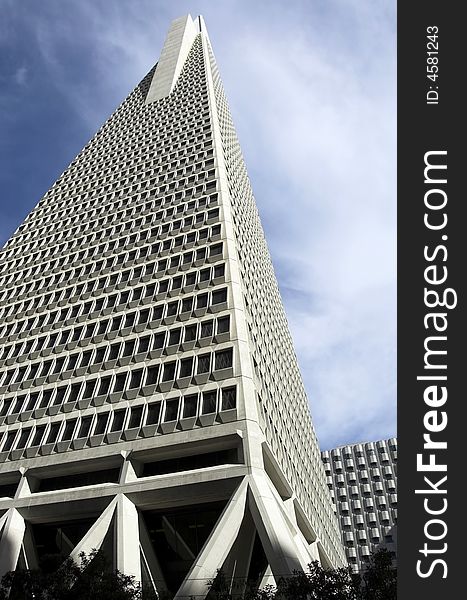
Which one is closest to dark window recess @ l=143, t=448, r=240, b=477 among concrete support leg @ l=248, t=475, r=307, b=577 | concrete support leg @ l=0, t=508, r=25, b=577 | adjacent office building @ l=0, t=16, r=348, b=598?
adjacent office building @ l=0, t=16, r=348, b=598

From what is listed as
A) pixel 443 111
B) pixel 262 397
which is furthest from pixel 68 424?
pixel 443 111

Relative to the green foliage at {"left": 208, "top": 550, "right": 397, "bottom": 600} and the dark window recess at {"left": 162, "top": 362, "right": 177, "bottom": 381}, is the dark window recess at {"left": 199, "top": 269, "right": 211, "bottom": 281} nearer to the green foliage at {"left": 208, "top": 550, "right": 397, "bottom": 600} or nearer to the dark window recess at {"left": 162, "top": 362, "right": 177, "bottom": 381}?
the dark window recess at {"left": 162, "top": 362, "right": 177, "bottom": 381}

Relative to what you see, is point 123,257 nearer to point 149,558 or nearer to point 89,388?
point 89,388

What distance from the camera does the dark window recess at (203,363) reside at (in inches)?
1234

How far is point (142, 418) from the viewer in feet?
101

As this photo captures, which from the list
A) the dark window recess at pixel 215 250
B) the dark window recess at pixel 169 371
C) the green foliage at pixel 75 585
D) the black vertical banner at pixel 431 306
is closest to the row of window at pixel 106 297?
the dark window recess at pixel 215 250

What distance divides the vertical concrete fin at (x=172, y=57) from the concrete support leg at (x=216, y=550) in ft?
238

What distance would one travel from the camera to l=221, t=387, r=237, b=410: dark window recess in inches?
1127

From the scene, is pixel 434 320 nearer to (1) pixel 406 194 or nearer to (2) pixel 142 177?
(1) pixel 406 194

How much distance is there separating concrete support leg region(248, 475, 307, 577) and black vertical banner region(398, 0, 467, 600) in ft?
31.9

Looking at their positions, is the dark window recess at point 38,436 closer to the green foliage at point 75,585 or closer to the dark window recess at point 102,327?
the dark window recess at point 102,327

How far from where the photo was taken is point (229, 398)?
95.3 ft

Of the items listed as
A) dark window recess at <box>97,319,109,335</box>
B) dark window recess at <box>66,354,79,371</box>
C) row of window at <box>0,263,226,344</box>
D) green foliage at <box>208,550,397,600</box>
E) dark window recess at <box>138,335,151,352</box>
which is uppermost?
row of window at <box>0,263,226,344</box>

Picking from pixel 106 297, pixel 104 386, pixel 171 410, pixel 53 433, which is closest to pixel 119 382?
pixel 104 386
